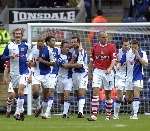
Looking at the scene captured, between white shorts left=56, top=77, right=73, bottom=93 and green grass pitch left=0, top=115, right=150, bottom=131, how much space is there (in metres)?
1.09

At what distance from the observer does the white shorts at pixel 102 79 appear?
21.0 metres

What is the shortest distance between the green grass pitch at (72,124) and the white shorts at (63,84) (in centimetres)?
109

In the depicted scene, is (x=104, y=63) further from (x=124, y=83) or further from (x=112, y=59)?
(x=124, y=83)

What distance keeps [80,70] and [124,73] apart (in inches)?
43.0

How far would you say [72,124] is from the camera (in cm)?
1938

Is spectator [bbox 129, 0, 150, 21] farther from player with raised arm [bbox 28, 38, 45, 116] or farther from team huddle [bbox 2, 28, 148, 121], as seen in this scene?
player with raised arm [bbox 28, 38, 45, 116]

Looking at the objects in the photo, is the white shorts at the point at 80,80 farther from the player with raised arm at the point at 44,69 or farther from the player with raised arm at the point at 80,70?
the player with raised arm at the point at 44,69

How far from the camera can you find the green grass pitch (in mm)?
18125

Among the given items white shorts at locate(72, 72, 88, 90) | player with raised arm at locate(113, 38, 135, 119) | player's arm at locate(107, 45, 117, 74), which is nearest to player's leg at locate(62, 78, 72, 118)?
white shorts at locate(72, 72, 88, 90)

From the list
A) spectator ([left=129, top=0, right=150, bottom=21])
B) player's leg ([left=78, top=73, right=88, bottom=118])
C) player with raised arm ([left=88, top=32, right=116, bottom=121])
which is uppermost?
spectator ([left=129, top=0, right=150, bottom=21])

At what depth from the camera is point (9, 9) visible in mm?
28734

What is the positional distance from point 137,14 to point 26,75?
7712mm

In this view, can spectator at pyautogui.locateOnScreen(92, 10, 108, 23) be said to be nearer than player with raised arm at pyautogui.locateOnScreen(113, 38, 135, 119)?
No

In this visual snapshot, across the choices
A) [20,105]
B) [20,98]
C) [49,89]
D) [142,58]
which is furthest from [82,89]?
[20,105]
